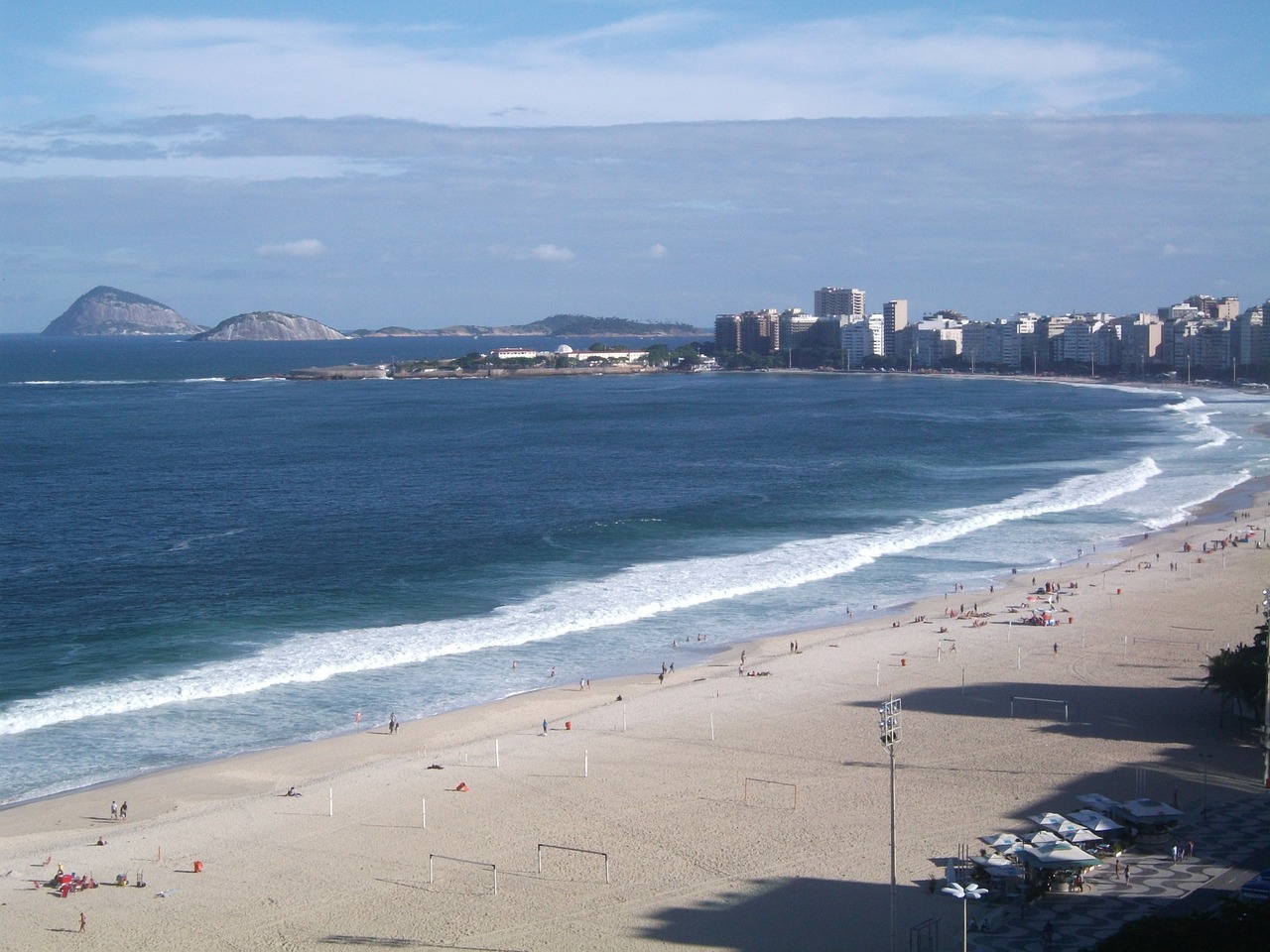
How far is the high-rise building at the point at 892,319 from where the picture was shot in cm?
18250

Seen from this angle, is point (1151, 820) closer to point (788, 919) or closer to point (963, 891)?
point (963, 891)

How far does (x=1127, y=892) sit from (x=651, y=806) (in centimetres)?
705

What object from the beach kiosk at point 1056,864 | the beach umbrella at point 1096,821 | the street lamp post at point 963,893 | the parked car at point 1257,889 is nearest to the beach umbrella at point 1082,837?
the beach umbrella at point 1096,821

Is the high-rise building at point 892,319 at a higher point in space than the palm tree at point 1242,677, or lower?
higher

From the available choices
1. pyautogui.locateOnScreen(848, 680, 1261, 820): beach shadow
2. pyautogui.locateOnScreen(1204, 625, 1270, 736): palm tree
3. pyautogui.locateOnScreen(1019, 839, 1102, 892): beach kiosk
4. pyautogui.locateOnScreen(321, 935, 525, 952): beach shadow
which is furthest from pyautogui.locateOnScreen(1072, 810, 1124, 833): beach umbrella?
pyautogui.locateOnScreen(321, 935, 525, 952): beach shadow

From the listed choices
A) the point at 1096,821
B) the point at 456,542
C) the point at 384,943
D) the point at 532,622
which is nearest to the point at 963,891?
the point at 1096,821

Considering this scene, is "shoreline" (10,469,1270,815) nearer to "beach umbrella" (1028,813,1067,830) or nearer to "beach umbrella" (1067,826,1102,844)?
"beach umbrella" (1028,813,1067,830)

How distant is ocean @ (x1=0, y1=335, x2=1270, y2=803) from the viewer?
2591cm

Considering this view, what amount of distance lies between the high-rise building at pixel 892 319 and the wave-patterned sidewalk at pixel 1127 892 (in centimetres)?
16911

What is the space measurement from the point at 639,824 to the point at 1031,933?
612 cm

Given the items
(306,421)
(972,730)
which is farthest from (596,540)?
(306,421)

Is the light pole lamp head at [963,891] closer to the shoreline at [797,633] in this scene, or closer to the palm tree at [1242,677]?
the palm tree at [1242,677]

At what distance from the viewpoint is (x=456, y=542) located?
4116 centimetres

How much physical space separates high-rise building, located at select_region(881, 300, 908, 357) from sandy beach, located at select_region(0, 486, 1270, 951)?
15721 centimetres
